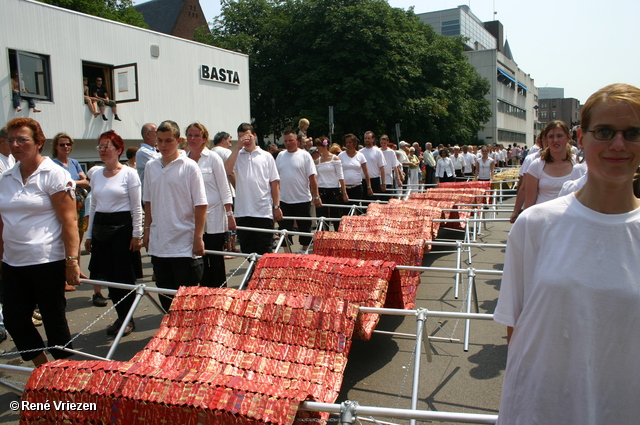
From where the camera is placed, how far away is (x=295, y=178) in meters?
7.71

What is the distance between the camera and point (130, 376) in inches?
105

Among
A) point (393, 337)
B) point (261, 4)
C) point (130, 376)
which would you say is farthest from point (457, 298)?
point (261, 4)

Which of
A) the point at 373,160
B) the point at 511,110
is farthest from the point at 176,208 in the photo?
the point at 511,110

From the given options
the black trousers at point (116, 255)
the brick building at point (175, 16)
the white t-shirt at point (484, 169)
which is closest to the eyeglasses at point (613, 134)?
the black trousers at point (116, 255)

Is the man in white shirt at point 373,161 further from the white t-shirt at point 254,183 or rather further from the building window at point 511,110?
the building window at point 511,110

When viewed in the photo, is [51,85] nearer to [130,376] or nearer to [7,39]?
[7,39]

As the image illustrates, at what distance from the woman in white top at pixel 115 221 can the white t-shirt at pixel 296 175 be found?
2.84 metres

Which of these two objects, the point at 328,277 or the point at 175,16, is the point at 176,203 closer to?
the point at 328,277

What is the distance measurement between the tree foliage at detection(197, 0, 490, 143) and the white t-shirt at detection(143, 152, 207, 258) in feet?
95.9

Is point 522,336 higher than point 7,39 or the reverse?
the reverse

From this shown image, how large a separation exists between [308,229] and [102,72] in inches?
582

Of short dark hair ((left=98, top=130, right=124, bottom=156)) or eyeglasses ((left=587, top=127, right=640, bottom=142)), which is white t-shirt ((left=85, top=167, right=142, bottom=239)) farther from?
eyeglasses ((left=587, top=127, right=640, bottom=142))

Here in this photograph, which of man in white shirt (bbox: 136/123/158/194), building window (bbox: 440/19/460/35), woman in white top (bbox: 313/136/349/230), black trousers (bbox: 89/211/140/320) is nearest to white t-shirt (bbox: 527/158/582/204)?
black trousers (bbox: 89/211/140/320)

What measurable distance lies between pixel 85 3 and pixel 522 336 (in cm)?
3883
